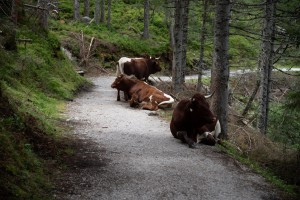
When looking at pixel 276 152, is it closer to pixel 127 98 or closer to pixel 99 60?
pixel 127 98

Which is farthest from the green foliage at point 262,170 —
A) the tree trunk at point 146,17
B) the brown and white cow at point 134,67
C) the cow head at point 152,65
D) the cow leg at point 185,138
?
the tree trunk at point 146,17

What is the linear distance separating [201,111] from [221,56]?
5.23ft

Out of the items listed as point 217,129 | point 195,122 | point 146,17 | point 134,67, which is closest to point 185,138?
point 195,122

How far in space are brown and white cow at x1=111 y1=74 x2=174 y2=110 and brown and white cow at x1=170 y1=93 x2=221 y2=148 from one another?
432 cm

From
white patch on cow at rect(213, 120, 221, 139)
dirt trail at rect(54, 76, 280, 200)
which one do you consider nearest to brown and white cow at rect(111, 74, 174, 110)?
dirt trail at rect(54, 76, 280, 200)

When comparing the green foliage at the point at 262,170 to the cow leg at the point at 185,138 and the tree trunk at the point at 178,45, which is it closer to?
the cow leg at the point at 185,138

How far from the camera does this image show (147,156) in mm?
8148

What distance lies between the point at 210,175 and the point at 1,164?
12.3 feet

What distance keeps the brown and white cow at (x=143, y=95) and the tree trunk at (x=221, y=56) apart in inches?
167

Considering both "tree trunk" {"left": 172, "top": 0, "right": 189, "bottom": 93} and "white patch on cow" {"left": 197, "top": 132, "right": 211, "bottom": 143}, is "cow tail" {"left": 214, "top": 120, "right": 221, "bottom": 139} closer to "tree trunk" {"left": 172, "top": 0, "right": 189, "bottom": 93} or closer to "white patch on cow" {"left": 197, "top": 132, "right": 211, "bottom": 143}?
"white patch on cow" {"left": 197, "top": 132, "right": 211, "bottom": 143}

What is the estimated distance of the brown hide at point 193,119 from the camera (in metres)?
9.24

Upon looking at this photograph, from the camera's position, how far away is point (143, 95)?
14844mm

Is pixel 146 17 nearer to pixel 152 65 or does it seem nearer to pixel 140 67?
pixel 152 65

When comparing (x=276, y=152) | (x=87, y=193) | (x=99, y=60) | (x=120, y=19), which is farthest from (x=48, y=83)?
(x=120, y=19)
